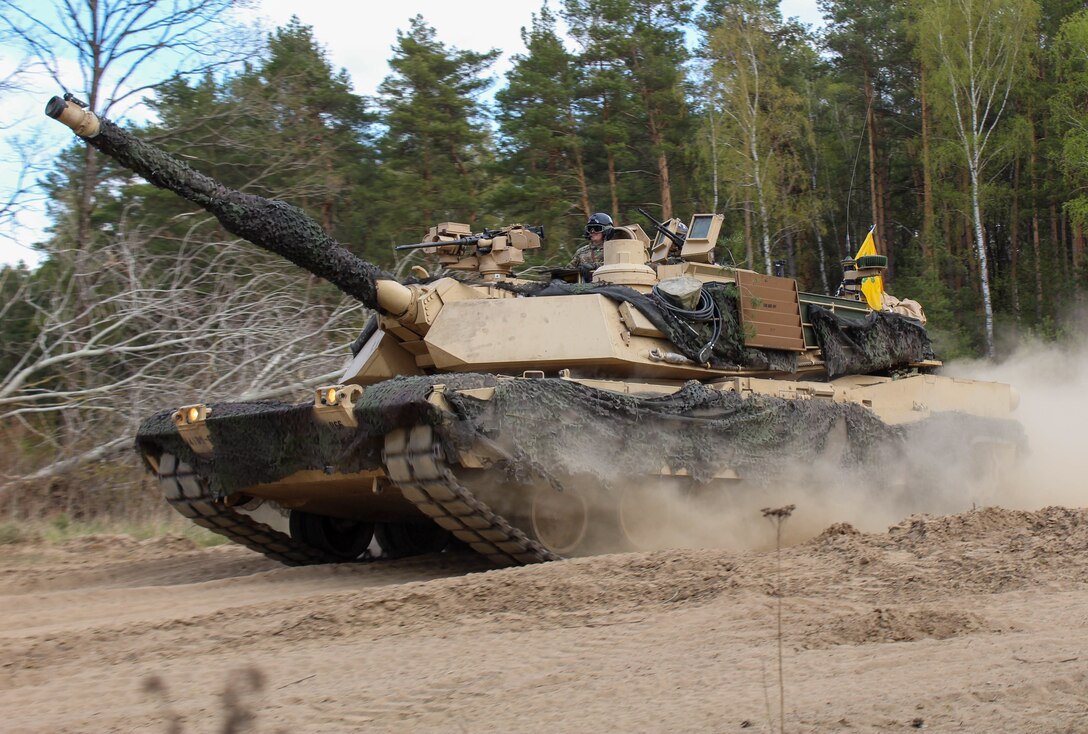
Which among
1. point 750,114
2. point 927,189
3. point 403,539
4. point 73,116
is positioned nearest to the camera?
point 73,116

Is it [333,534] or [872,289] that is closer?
[333,534]

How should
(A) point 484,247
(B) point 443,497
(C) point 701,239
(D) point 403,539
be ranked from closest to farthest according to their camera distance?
(B) point 443,497 < (A) point 484,247 < (D) point 403,539 < (C) point 701,239

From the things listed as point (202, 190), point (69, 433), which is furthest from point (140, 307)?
point (202, 190)

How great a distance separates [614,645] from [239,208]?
13.6 feet

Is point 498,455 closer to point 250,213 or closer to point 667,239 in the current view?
point 250,213

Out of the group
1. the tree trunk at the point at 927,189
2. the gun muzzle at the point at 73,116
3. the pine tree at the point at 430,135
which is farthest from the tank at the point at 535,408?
the tree trunk at the point at 927,189

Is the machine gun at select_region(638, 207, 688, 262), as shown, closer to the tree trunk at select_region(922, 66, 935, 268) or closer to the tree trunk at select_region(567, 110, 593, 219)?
the tree trunk at select_region(567, 110, 593, 219)

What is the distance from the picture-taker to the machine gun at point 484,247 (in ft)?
33.0

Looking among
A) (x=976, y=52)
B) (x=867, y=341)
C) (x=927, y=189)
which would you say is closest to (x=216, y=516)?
(x=867, y=341)

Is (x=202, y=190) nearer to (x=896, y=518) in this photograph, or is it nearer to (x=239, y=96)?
(x=896, y=518)

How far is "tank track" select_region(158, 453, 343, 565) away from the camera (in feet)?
29.7

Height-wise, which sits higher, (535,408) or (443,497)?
(535,408)

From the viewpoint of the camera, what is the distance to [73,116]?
713 cm

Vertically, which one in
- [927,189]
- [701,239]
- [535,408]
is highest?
[927,189]
